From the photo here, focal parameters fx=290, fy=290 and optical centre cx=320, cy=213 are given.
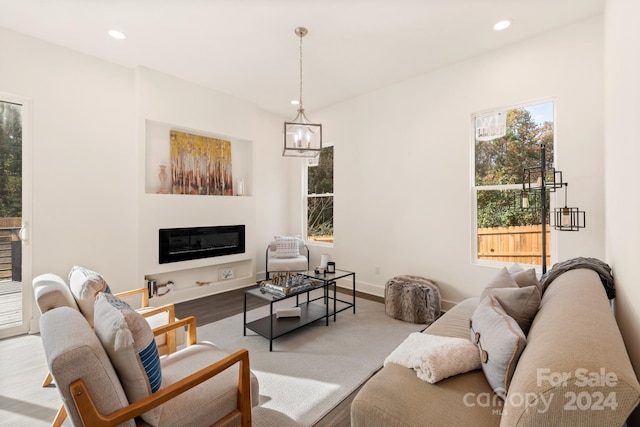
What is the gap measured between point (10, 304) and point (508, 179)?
225 inches

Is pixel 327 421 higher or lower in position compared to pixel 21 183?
lower

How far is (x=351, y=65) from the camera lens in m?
3.75

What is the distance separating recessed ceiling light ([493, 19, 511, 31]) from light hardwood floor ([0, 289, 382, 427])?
12.0ft

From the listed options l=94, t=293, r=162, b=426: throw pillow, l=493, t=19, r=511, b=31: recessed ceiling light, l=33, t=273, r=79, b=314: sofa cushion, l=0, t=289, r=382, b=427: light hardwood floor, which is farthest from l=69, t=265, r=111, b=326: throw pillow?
l=493, t=19, r=511, b=31: recessed ceiling light

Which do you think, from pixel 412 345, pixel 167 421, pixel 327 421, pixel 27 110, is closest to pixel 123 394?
pixel 167 421

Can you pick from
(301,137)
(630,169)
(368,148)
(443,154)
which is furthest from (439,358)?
(368,148)

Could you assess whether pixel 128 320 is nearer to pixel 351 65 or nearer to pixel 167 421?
pixel 167 421

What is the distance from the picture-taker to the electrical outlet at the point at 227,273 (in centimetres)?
472

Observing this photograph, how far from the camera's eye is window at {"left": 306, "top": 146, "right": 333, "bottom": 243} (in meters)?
5.34

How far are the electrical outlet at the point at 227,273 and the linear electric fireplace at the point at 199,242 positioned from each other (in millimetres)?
296

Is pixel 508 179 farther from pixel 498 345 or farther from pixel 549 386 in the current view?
pixel 549 386

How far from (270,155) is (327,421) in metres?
4.53

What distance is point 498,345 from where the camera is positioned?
3.93 feet

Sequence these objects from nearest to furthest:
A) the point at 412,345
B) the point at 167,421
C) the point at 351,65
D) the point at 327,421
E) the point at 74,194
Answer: the point at 167,421 → the point at 412,345 → the point at 327,421 → the point at 74,194 → the point at 351,65
